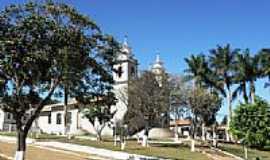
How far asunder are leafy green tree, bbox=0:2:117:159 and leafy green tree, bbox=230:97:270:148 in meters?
17.5

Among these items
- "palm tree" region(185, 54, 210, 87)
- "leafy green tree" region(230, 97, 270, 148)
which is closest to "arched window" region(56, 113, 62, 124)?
"palm tree" region(185, 54, 210, 87)

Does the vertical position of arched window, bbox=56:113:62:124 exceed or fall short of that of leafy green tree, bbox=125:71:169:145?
it falls short

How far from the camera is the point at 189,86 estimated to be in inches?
2148

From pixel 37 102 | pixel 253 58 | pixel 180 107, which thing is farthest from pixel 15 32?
pixel 253 58

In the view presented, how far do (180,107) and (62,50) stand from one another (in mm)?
31753

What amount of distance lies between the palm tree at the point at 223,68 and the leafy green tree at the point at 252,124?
2421 cm

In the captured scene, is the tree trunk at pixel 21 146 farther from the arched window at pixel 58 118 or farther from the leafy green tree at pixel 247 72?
the arched window at pixel 58 118

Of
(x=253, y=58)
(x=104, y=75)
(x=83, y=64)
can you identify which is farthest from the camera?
(x=253, y=58)

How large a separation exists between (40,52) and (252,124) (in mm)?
21709

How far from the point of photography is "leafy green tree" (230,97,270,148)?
36.6 meters

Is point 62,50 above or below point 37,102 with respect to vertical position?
above

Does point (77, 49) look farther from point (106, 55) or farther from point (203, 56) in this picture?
point (203, 56)

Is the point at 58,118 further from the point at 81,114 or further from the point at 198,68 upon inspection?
the point at 198,68

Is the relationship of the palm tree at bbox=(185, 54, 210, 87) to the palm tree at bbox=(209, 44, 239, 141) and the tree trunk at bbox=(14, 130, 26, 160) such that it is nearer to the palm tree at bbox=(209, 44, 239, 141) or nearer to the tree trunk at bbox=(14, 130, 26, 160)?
the palm tree at bbox=(209, 44, 239, 141)
